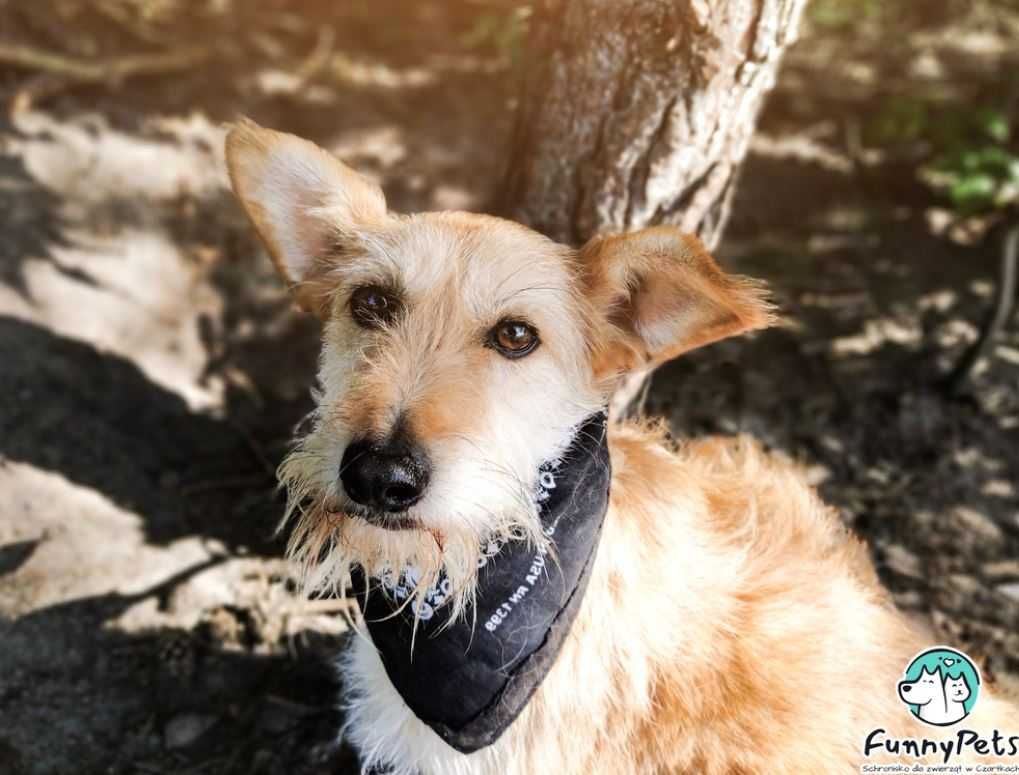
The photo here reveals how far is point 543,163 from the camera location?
12.6 feet

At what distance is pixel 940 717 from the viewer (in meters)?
2.88

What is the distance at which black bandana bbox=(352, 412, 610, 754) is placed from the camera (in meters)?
2.77

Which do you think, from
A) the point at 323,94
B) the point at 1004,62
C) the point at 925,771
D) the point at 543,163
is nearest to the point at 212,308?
the point at 323,94

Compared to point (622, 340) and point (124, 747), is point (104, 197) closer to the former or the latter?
point (124, 747)

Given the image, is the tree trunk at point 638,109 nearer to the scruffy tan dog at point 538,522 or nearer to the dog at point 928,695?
the scruffy tan dog at point 538,522

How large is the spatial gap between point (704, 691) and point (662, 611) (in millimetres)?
297

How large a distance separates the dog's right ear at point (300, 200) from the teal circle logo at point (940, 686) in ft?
8.44

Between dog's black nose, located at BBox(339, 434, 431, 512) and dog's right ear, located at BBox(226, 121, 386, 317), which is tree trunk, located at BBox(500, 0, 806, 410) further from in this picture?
dog's black nose, located at BBox(339, 434, 431, 512)

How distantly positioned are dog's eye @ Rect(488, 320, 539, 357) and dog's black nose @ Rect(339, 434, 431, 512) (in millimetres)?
621

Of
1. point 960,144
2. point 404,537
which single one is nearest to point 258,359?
point 404,537

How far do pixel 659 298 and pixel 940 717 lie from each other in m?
1.74

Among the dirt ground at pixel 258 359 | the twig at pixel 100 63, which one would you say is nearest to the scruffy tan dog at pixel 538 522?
the dirt ground at pixel 258 359

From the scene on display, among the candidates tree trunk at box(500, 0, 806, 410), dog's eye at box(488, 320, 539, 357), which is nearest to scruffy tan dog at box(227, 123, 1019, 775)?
dog's eye at box(488, 320, 539, 357)

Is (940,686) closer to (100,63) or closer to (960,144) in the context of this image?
(960,144)
